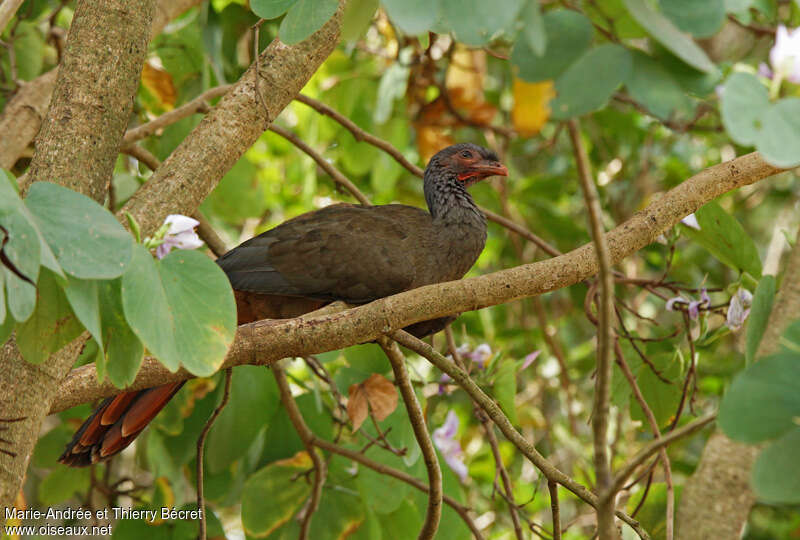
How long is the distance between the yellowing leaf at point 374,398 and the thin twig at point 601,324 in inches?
46.2

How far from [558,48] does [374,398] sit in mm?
1549

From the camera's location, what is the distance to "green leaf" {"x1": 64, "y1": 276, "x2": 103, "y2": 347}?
1.18 m

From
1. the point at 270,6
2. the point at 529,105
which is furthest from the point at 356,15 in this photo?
the point at 529,105

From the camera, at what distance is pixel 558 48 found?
1.12 meters

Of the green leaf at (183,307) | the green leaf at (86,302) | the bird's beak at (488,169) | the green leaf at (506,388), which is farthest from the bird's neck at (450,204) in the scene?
the green leaf at (86,302)

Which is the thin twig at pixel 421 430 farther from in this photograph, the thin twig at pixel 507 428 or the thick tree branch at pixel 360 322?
the thick tree branch at pixel 360 322

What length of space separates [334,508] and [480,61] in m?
2.72

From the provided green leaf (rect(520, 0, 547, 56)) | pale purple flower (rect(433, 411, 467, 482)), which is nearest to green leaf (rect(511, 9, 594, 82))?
green leaf (rect(520, 0, 547, 56))

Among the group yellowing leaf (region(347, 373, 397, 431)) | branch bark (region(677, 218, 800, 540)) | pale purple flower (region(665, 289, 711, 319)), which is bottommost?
branch bark (region(677, 218, 800, 540))

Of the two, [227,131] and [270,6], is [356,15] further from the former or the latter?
[227,131]

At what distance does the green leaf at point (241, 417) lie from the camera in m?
2.70

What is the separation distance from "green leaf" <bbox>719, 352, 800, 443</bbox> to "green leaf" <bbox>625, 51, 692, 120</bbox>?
0.33 metres

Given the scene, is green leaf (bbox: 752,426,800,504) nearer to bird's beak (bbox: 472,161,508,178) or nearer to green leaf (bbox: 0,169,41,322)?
green leaf (bbox: 0,169,41,322)

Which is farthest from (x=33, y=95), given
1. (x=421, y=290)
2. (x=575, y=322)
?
(x=575, y=322)
